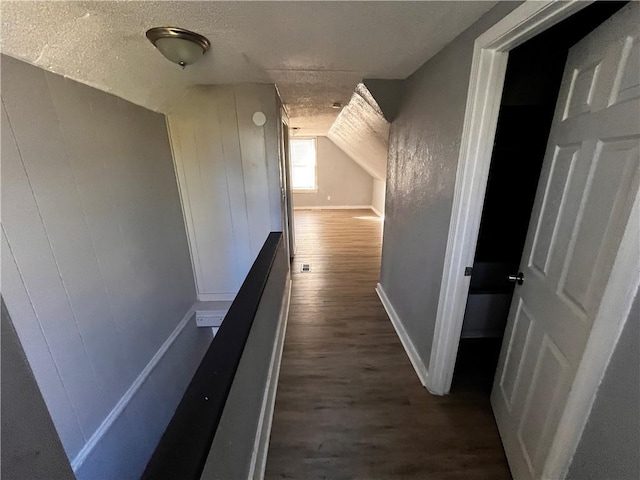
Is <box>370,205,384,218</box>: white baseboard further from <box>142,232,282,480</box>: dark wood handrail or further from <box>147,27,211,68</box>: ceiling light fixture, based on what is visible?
<box>142,232,282,480</box>: dark wood handrail

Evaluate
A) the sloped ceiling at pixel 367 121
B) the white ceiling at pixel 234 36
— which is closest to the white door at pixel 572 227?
the white ceiling at pixel 234 36

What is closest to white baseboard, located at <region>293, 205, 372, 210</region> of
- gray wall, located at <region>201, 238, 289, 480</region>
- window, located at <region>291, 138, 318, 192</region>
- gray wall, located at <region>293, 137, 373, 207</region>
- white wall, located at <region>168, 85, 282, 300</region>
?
gray wall, located at <region>293, 137, 373, 207</region>

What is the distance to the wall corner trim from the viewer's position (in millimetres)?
1327

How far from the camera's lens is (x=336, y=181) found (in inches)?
284

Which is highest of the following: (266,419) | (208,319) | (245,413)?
(245,413)

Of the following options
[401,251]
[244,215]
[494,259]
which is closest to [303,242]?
[244,215]

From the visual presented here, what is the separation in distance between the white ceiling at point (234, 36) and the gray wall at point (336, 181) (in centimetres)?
522

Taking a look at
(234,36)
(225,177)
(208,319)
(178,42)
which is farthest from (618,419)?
(208,319)

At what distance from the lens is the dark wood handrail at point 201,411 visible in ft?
1.78

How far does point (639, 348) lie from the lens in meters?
0.66

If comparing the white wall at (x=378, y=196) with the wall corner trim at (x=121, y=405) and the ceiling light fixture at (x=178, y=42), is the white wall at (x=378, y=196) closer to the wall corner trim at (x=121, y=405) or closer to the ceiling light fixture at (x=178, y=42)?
the wall corner trim at (x=121, y=405)

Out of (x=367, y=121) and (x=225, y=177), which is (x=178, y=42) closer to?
(x=225, y=177)

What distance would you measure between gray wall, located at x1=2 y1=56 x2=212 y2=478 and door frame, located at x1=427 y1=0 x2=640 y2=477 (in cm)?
191

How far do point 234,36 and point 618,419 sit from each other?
2.01m
